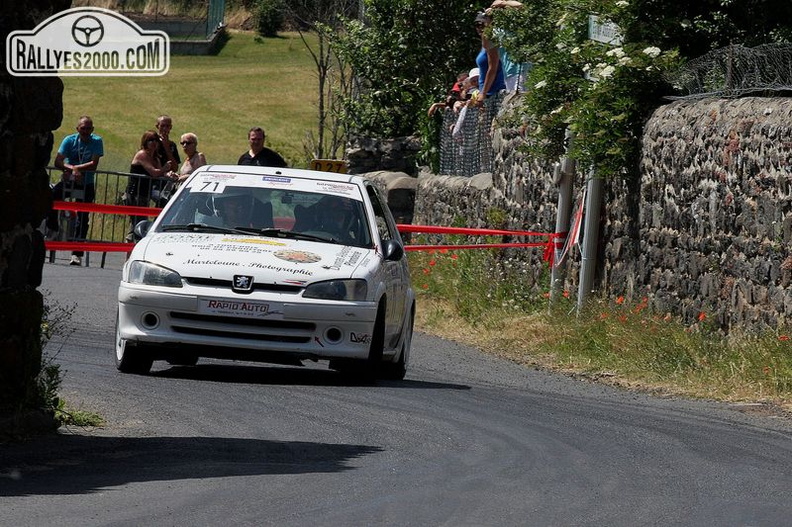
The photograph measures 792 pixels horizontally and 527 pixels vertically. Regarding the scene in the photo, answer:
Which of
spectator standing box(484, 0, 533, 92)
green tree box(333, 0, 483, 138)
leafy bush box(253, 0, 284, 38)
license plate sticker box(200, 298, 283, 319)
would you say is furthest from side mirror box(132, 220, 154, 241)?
leafy bush box(253, 0, 284, 38)

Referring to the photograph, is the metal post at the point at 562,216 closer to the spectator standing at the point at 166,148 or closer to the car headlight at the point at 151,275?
the car headlight at the point at 151,275

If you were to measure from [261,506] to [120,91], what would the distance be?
69254 mm

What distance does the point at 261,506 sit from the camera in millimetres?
7434

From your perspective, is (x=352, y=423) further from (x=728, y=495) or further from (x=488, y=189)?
(x=488, y=189)

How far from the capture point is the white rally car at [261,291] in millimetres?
11992

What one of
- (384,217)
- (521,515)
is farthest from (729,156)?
(521,515)

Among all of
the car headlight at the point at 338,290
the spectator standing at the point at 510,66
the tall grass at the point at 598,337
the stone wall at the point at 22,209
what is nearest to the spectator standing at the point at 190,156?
the tall grass at the point at 598,337

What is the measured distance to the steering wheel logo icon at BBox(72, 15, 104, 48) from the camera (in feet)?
47.3

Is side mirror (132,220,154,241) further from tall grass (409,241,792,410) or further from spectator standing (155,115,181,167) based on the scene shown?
spectator standing (155,115,181,167)

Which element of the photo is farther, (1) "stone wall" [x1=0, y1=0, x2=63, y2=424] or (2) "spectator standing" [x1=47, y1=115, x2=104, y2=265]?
(2) "spectator standing" [x1=47, y1=115, x2=104, y2=265]

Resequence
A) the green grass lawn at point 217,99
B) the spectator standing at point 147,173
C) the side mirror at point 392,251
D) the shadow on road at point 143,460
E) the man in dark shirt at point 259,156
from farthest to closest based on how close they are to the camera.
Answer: the green grass lawn at point 217,99 → the spectator standing at point 147,173 → the man in dark shirt at point 259,156 → the side mirror at point 392,251 → the shadow on road at point 143,460

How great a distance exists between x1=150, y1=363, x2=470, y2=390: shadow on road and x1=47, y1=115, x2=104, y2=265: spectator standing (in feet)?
35.3

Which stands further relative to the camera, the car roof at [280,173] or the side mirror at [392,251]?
the car roof at [280,173]

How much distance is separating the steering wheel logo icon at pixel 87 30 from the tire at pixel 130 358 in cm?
324
